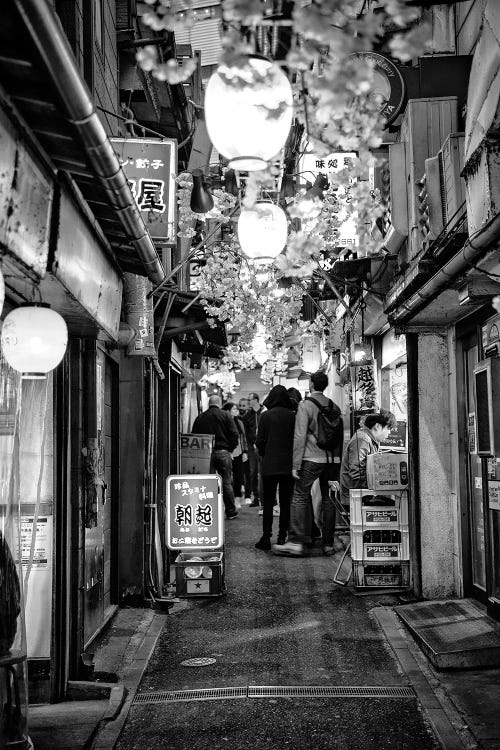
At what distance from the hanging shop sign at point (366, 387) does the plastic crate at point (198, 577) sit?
16.3 ft

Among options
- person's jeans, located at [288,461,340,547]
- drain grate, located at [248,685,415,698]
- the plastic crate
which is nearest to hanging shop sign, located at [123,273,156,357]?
the plastic crate

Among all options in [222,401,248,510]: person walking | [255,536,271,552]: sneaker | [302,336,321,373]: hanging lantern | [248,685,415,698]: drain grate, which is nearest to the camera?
[248,685,415,698]: drain grate

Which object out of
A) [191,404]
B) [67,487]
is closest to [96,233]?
[67,487]

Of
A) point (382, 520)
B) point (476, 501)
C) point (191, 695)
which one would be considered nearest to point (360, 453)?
point (382, 520)

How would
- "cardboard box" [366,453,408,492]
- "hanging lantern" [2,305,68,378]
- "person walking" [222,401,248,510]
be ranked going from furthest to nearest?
"person walking" [222,401,248,510], "cardboard box" [366,453,408,492], "hanging lantern" [2,305,68,378]

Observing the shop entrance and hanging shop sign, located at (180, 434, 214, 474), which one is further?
hanging shop sign, located at (180, 434, 214, 474)

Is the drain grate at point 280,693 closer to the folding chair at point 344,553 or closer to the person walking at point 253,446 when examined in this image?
the folding chair at point 344,553

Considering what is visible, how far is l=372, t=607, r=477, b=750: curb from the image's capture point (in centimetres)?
641

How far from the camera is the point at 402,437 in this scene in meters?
14.2

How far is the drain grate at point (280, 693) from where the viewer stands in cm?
750

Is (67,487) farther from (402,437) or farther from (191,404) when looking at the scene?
(191,404)

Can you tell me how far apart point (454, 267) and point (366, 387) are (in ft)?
29.1

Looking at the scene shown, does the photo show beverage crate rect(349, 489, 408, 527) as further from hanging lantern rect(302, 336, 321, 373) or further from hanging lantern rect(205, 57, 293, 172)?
hanging lantern rect(302, 336, 321, 373)

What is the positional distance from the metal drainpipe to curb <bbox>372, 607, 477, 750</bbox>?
5024 mm
